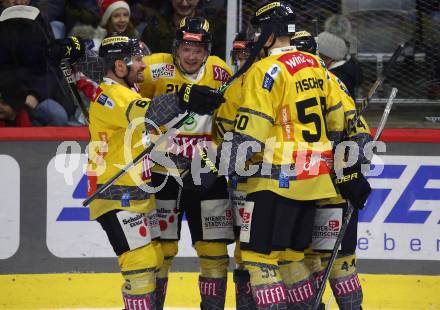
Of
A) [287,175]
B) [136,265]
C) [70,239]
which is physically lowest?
[70,239]

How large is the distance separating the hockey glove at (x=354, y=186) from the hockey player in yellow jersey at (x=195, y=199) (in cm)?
68

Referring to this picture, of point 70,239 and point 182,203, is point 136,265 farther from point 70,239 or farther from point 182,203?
point 70,239

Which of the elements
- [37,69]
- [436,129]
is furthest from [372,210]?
[37,69]

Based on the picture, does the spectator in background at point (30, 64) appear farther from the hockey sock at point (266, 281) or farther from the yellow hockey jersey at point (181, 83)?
the hockey sock at point (266, 281)

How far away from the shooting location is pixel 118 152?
5.29m

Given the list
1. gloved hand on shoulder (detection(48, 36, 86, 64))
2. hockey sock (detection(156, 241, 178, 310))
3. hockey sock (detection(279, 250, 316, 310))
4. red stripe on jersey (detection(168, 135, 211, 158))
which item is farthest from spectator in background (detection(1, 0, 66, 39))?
hockey sock (detection(279, 250, 316, 310))

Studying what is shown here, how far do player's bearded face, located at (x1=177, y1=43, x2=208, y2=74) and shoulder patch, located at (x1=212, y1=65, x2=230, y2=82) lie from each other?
0.42ft

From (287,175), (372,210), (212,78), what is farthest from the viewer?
(372,210)

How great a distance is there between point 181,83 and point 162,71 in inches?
4.6

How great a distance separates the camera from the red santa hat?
7.02 meters

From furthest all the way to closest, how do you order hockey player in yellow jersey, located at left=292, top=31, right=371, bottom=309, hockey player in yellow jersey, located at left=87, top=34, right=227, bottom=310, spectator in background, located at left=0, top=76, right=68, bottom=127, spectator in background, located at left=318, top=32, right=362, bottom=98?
spectator in background, located at left=0, top=76, right=68, bottom=127 < spectator in background, located at left=318, top=32, right=362, bottom=98 < hockey player in yellow jersey, located at left=292, top=31, right=371, bottom=309 < hockey player in yellow jersey, located at left=87, top=34, right=227, bottom=310

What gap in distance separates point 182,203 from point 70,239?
3.97 ft

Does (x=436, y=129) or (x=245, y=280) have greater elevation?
(x=436, y=129)

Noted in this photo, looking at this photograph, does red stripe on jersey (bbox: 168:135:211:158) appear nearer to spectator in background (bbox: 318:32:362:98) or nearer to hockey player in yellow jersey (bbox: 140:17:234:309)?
hockey player in yellow jersey (bbox: 140:17:234:309)
